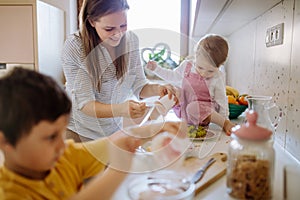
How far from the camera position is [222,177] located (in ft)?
2.31

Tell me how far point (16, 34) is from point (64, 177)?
76.3 inches

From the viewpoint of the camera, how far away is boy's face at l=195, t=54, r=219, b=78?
1.25 meters

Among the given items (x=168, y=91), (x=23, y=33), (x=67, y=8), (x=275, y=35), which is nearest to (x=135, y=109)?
(x=168, y=91)

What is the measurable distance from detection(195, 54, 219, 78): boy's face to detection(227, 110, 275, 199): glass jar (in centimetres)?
70

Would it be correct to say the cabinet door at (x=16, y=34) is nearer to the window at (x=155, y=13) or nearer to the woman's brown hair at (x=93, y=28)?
the window at (x=155, y=13)

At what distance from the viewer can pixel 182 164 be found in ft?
2.50

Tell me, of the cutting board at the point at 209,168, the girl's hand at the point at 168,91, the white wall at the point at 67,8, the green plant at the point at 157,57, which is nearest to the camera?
the cutting board at the point at 209,168

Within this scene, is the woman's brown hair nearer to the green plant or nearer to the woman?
the woman

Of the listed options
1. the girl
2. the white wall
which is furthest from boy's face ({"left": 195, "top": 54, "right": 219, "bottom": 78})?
the white wall

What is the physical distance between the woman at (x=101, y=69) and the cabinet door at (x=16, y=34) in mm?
1288

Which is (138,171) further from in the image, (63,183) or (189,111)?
(189,111)

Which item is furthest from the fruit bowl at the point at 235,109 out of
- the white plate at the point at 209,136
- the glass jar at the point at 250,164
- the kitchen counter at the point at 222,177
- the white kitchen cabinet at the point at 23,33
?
the white kitchen cabinet at the point at 23,33

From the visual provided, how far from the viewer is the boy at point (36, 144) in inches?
15.9

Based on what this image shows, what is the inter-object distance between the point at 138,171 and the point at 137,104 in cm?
29
